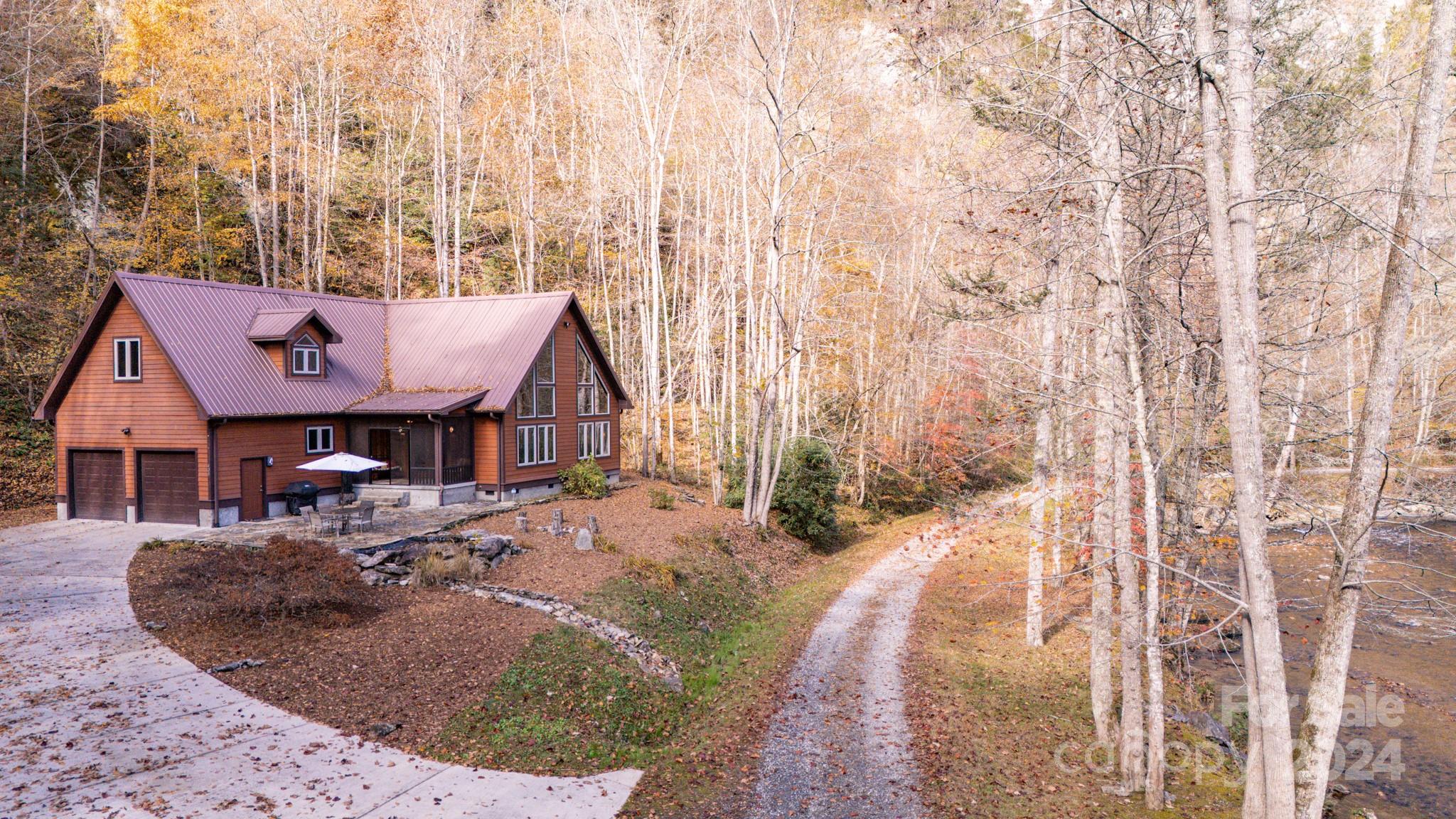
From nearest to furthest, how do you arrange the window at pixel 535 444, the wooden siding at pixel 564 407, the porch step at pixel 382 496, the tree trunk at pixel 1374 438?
1. the tree trunk at pixel 1374 438
2. the porch step at pixel 382 496
3. the window at pixel 535 444
4. the wooden siding at pixel 564 407

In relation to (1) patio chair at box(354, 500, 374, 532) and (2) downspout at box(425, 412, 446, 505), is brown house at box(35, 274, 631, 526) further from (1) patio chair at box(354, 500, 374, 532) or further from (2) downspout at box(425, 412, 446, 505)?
(1) patio chair at box(354, 500, 374, 532)

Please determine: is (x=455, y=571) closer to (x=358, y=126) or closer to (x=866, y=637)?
(x=866, y=637)

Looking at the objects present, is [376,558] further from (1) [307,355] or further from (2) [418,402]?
(1) [307,355]

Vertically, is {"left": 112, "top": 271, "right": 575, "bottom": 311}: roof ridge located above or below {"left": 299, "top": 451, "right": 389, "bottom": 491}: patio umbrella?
above

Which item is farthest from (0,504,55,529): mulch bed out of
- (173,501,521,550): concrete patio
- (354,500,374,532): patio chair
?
(354,500,374,532): patio chair

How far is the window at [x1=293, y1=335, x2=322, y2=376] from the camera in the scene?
22.6 metres

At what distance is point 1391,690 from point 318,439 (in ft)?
84.6

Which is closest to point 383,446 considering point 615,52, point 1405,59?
point 615,52

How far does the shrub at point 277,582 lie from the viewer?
13117 millimetres

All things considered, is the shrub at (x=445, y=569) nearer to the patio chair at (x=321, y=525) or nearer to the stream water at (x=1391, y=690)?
the patio chair at (x=321, y=525)

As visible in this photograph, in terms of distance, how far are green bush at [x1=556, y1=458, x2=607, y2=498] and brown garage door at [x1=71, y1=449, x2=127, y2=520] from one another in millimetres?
11913

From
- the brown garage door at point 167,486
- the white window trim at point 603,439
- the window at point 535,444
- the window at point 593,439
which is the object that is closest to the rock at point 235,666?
the brown garage door at point 167,486

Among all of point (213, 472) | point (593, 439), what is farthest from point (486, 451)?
point (213, 472)

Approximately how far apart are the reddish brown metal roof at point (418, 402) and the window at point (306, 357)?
155cm
